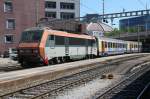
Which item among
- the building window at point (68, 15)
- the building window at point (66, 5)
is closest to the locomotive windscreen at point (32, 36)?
the building window at point (68, 15)

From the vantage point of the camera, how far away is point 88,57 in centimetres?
4566

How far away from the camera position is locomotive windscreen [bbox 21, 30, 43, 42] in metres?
31.0

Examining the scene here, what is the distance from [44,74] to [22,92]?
20.8ft

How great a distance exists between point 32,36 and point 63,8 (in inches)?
3419

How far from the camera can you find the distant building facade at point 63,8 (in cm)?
11612

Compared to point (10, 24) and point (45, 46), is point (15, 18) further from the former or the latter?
point (45, 46)

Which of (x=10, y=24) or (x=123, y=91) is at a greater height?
(x=10, y=24)

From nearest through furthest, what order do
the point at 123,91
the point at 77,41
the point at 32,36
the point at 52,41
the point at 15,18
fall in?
the point at 123,91, the point at 32,36, the point at 52,41, the point at 77,41, the point at 15,18

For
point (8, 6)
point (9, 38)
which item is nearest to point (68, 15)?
point (8, 6)

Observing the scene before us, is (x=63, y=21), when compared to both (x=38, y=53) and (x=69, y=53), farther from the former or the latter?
(x=38, y=53)

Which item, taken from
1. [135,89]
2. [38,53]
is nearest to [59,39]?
[38,53]

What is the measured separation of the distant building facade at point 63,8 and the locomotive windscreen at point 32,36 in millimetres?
84169

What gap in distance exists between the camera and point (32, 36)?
1236 inches

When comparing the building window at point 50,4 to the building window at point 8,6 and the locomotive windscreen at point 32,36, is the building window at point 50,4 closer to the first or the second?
the building window at point 8,6
